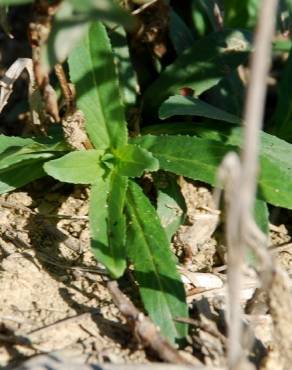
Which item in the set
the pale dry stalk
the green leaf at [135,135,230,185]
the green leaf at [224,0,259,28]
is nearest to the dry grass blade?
the green leaf at [135,135,230,185]

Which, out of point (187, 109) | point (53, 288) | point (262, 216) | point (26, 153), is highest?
point (187, 109)

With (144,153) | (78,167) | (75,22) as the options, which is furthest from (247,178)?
(78,167)

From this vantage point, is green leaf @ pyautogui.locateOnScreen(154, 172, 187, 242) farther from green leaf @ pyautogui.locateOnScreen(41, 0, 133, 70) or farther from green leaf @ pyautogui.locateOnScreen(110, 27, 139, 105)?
green leaf @ pyautogui.locateOnScreen(41, 0, 133, 70)

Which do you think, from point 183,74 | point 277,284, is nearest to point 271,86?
point 183,74

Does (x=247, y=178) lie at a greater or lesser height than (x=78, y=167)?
greater

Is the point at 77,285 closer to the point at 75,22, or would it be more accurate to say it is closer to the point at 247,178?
the point at 75,22

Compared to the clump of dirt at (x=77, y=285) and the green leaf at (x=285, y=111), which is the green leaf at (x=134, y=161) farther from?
the green leaf at (x=285, y=111)

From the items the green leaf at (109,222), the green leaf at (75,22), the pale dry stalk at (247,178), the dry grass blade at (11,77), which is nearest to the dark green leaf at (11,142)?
the dry grass blade at (11,77)
